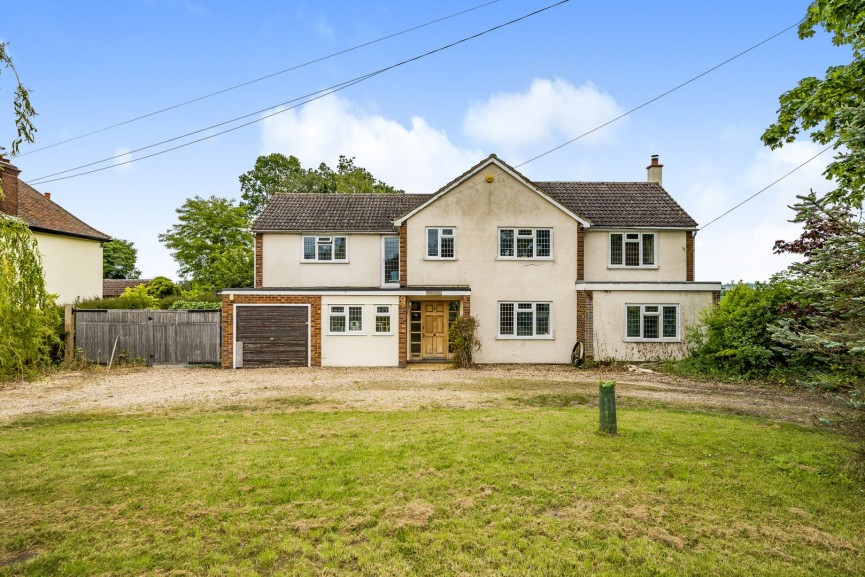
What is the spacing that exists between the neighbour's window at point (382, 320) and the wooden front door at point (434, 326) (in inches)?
79.7

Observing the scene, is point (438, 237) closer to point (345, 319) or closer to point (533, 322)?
point (345, 319)

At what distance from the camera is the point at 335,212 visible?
22.7 metres

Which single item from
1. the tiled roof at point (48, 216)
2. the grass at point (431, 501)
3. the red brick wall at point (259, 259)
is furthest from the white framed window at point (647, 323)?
the tiled roof at point (48, 216)

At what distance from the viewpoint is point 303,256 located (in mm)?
21484

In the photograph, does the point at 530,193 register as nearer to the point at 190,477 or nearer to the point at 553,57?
the point at 553,57

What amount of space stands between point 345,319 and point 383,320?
1449 millimetres

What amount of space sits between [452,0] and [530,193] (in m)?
8.40

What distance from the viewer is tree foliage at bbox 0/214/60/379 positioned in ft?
15.2

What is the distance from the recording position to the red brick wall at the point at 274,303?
18656mm

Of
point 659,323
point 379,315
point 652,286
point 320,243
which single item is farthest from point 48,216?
point 659,323

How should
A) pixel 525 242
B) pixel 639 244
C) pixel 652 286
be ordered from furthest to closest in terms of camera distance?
pixel 639 244, pixel 525 242, pixel 652 286

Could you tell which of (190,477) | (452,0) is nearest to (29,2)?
(190,477)

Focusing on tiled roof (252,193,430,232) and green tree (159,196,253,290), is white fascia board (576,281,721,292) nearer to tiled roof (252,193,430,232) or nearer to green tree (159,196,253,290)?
tiled roof (252,193,430,232)

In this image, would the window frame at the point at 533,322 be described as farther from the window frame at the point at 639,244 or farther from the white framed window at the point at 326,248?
the white framed window at the point at 326,248
